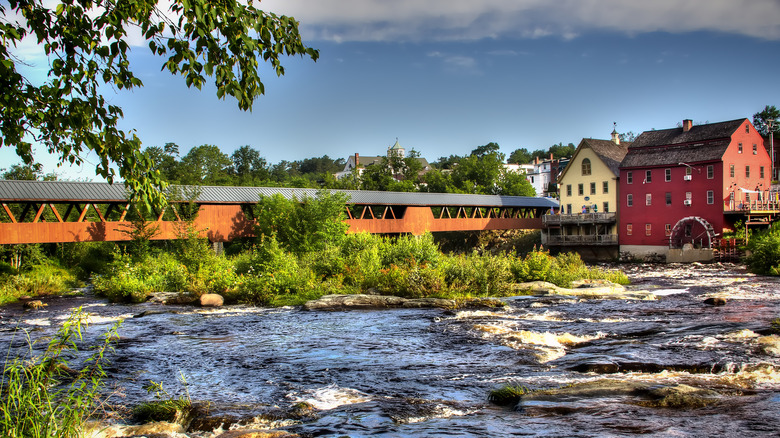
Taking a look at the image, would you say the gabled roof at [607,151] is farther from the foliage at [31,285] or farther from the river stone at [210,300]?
the foliage at [31,285]

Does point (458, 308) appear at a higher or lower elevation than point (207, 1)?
lower

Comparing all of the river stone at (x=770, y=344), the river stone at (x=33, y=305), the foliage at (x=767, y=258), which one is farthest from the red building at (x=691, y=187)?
the river stone at (x=33, y=305)

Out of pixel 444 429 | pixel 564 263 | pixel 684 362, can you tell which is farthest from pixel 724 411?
pixel 564 263

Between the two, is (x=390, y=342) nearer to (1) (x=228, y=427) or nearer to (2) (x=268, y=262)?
(1) (x=228, y=427)

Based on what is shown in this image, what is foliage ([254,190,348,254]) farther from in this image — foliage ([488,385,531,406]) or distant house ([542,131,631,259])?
distant house ([542,131,631,259])

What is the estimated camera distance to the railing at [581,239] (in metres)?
46.4

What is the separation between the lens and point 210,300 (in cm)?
1869

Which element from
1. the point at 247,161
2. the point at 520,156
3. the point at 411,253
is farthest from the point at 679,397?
the point at 520,156

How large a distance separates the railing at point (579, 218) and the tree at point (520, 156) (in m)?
101

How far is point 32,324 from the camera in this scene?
15164 mm

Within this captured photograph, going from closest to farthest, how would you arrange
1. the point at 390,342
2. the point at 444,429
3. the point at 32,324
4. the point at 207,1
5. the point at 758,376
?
the point at 207,1
the point at 444,429
the point at 758,376
the point at 390,342
the point at 32,324

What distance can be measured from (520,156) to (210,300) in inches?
5637

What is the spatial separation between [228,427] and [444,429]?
2.48 m

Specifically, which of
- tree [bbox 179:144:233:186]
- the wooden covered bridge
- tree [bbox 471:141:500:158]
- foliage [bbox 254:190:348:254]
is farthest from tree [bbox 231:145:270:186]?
foliage [bbox 254:190:348:254]
